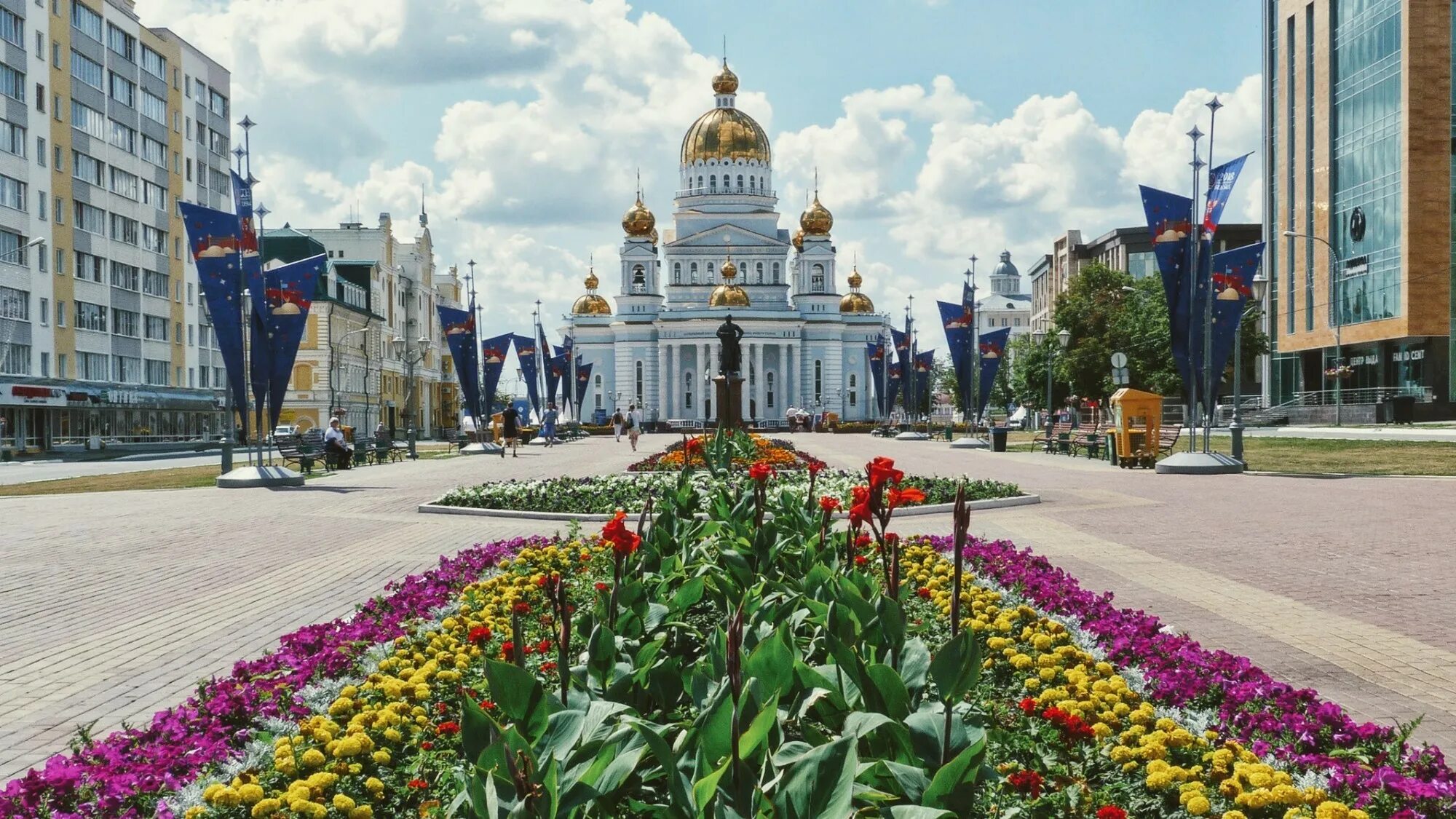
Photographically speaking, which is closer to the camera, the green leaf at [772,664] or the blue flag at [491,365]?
the green leaf at [772,664]

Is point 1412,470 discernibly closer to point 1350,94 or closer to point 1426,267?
point 1426,267

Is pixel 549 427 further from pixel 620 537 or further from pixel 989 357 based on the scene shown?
pixel 620 537

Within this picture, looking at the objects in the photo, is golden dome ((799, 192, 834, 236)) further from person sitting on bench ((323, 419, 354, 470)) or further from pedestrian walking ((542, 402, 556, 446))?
person sitting on bench ((323, 419, 354, 470))

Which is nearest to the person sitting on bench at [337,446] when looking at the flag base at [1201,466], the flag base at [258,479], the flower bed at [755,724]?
the flag base at [258,479]

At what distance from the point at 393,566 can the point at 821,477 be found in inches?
381

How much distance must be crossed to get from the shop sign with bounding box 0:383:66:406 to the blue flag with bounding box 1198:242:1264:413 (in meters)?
43.9

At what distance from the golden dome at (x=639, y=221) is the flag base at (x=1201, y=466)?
321 feet

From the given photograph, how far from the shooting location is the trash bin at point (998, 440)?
43.6 m

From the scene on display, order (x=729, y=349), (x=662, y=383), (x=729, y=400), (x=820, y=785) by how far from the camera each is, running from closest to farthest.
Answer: (x=820, y=785) < (x=729, y=349) < (x=729, y=400) < (x=662, y=383)

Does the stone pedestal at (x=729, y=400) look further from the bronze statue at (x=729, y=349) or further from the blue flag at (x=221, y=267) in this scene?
the blue flag at (x=221, y=267)

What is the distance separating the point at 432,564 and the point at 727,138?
105926 millimetres

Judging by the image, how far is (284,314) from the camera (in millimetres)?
26875

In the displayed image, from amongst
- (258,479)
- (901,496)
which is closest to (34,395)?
(258,479)

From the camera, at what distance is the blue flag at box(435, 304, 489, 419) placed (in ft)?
156
